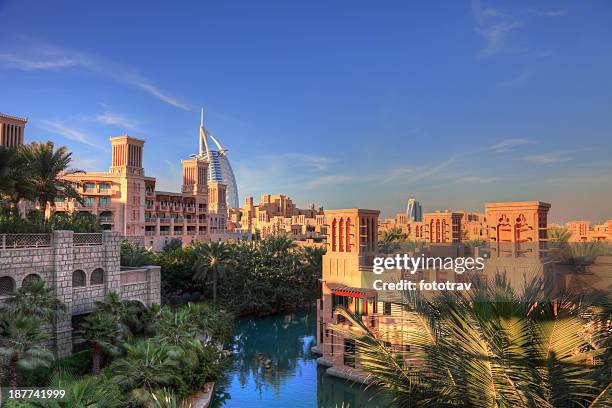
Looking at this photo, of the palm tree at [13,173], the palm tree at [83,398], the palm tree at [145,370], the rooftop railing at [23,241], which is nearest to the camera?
the palm tree at [83,398]

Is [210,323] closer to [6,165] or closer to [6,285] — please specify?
[6,285]

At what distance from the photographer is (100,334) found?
17.6 metres

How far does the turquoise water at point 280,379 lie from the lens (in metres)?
18.7

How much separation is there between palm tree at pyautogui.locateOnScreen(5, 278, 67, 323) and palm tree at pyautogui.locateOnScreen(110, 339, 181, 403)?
3.23 m

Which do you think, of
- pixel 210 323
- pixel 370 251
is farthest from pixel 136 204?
pixel 370 251

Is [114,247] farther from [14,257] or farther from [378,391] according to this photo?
[378,391]

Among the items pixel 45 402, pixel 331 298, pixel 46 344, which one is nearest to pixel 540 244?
pixel 331 298

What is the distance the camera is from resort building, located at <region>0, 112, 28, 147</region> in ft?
150

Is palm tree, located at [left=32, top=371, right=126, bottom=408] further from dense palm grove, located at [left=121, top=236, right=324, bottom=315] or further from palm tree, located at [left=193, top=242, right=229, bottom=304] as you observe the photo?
palm tree, located at [left=193, top=242, right=229, bottom=304]

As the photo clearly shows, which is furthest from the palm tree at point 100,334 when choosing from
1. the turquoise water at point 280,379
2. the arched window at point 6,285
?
the turquoise water at point 280,379

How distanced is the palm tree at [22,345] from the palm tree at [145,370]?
2.25 metres

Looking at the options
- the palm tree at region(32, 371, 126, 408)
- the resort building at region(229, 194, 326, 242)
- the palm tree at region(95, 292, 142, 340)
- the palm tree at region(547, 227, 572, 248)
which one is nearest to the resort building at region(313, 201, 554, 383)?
the palm tree at region(547, 227, 572, 248)

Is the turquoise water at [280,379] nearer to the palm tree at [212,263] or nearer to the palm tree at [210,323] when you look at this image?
the palm tree at [210,323]

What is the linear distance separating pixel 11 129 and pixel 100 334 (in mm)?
38715
